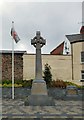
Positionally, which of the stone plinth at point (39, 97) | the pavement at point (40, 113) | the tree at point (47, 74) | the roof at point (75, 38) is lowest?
the pavement at point (40, 113)

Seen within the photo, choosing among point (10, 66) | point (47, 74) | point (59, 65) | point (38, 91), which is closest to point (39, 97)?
point (38, 91)

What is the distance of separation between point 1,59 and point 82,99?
1180 cm

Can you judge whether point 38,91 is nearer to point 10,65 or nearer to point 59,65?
point 10,65

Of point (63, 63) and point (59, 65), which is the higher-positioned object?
→ point (63, 63)

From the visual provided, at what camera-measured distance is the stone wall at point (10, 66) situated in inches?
1062

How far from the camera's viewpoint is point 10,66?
27.2 meters

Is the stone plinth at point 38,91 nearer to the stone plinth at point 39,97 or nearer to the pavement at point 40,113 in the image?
the stone plinth at point 39,97

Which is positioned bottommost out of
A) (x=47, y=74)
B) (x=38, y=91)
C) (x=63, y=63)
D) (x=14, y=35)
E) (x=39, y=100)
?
(x=39, y=100)

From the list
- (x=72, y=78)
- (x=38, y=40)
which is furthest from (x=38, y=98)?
(x=72, y=78)

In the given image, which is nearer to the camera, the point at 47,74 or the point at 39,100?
the point at 39,100

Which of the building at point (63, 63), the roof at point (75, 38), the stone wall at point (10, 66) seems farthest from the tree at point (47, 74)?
the roof at point (75, 38)

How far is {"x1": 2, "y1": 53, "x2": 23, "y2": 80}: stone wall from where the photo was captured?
26969 mm

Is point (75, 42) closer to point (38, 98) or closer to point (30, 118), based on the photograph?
point (38, 98)

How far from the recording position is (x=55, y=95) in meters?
19.8
